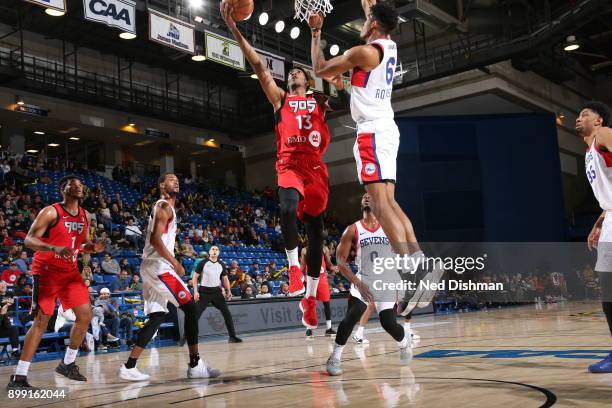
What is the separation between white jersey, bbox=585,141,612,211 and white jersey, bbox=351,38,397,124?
1.85 meters

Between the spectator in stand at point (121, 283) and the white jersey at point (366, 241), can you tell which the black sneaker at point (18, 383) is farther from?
the spectator in stand at point (121, 283)

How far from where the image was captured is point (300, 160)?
5270 millimetres

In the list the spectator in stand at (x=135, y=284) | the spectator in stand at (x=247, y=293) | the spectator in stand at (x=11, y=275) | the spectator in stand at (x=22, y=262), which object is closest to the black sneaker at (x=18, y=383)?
the spectator in stand at (x=11, y=275)

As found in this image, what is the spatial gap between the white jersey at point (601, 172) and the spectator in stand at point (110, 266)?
37.5 ft

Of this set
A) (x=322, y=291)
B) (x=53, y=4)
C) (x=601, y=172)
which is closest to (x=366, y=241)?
(x=322, y=291)

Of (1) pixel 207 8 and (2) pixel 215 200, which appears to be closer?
(1) pixel 207 8

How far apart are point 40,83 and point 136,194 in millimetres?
5157

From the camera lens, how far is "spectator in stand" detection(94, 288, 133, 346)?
38.5 feet

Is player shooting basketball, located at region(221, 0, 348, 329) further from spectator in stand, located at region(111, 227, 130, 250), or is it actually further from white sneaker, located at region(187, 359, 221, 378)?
spectator in stand, located at region(111, 227, 130, 250)

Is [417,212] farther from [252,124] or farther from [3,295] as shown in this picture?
[3,295]

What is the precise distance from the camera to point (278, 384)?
18.3 feet

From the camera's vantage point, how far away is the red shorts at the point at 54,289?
252 inches

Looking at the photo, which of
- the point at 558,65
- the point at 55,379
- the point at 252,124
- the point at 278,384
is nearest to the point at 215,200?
the point at 252,124

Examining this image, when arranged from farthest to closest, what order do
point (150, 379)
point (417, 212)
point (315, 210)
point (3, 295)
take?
point (417, 212) → point (3, 295) → point (150, 379) → point (315, 210)
